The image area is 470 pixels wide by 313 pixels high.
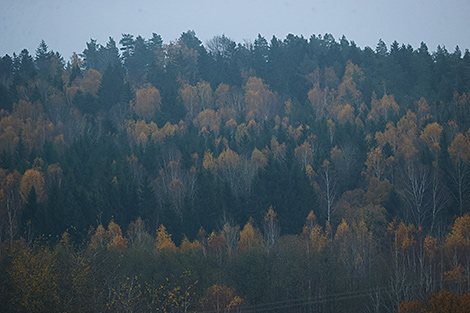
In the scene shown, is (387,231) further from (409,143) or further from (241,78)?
(241,78)

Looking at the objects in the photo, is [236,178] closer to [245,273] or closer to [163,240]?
[163,240]

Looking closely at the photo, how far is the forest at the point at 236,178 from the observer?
33.6 m

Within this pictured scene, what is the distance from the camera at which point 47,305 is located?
2541cm

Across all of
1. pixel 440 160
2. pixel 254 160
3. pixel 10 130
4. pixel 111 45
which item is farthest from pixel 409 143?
pixel 111 45

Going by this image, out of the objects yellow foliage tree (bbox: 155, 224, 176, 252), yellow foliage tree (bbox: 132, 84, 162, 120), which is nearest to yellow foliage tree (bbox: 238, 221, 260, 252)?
yellow foliage tree (bbox: 155, 224, 176, 252)

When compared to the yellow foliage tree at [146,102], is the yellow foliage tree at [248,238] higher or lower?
lower

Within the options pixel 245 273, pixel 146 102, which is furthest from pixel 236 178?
pixel 146 102

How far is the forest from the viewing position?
1324 inches

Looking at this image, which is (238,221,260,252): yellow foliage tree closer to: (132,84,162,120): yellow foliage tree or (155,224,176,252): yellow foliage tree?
(155,224,176,252): yellow foliage tree

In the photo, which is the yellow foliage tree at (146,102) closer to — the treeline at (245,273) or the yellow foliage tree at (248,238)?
the treeline at (245,273)

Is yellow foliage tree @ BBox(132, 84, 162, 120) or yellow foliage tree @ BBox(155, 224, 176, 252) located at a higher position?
yellow foliage tree @ BBox(132, 84, 162, 120)

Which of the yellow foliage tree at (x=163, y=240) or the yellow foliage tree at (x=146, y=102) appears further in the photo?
the yellow foliage tree at (x=146, y=102)

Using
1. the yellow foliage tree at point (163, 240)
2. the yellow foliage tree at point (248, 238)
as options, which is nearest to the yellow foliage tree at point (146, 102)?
the yellow foliage tree at point (163, 240)

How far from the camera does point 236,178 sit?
5903cm
